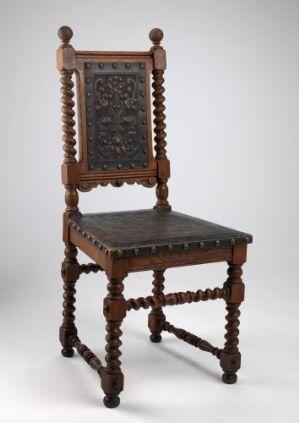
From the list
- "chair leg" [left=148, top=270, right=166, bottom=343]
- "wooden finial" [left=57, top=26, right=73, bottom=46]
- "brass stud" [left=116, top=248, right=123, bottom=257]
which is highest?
"wooden finial" [left=57, top=26, right=73, bottom=46]

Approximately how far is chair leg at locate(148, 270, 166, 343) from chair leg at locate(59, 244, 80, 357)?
16.3 inches

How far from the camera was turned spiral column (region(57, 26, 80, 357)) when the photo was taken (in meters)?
3.44

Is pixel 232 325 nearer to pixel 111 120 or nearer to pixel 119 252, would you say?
pixel 119 252

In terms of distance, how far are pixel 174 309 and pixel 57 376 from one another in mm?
1023

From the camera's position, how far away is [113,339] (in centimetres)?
304

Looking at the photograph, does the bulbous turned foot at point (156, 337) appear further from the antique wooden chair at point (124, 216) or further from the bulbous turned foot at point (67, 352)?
the bulbous turned foot at point (67, 352)

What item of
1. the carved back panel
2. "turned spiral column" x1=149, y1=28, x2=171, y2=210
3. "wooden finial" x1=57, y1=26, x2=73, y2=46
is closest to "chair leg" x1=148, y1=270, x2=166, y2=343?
"turned spiral column" x1=149, y1=28, x2=171, y2=210

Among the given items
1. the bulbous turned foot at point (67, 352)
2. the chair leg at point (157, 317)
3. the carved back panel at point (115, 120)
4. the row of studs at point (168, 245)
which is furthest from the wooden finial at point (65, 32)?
the bulbous turned foot at point (67, 352)

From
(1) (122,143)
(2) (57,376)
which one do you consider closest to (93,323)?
(2) (57,376)

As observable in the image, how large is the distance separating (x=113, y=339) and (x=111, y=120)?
42.6 inches

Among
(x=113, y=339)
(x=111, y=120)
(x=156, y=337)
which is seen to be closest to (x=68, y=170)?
(x=111, y=120)

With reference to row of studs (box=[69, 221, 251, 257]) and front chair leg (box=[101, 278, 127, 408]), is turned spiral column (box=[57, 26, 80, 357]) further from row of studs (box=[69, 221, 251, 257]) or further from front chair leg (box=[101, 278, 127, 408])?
front chair leg (box=[101, 278, 127, 408])

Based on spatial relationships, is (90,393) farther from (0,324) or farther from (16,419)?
(0,324)

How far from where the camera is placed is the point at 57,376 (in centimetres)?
339
